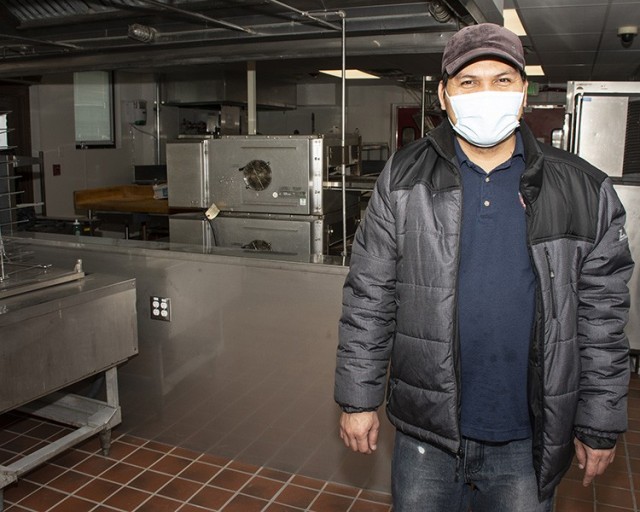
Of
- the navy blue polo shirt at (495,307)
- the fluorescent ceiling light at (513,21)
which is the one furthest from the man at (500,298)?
the fluorescent ceiling light at (513,21)

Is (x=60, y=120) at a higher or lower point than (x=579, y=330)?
higher

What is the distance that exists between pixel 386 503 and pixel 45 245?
6.48 ft

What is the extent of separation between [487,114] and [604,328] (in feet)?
1.66

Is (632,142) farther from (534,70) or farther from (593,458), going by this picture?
(534,70)

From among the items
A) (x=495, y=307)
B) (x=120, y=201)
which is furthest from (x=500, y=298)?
(x=120, y=201)

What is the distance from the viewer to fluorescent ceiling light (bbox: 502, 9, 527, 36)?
4895 millimetres

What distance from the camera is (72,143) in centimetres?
648

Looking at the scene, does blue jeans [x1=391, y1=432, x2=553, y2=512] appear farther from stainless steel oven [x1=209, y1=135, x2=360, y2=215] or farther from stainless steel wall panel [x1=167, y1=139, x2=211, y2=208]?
stainless steel wall panel [x1=167, y1=139, x2=211, y2=208]

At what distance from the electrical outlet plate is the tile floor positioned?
57 centimetres

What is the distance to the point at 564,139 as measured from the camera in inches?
149

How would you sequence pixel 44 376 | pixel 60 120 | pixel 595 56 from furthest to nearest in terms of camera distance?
1. pixel 595 56
2. pixel 60 120
3. pixel 44 376

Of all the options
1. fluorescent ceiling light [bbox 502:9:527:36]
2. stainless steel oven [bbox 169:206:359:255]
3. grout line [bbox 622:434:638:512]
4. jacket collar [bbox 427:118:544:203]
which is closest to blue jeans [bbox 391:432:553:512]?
jacket collar [bbox 427:118:544:203]

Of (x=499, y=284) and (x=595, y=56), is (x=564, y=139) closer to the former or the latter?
(x=499, y=284)

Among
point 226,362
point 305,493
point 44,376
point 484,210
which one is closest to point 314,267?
point 226,362
